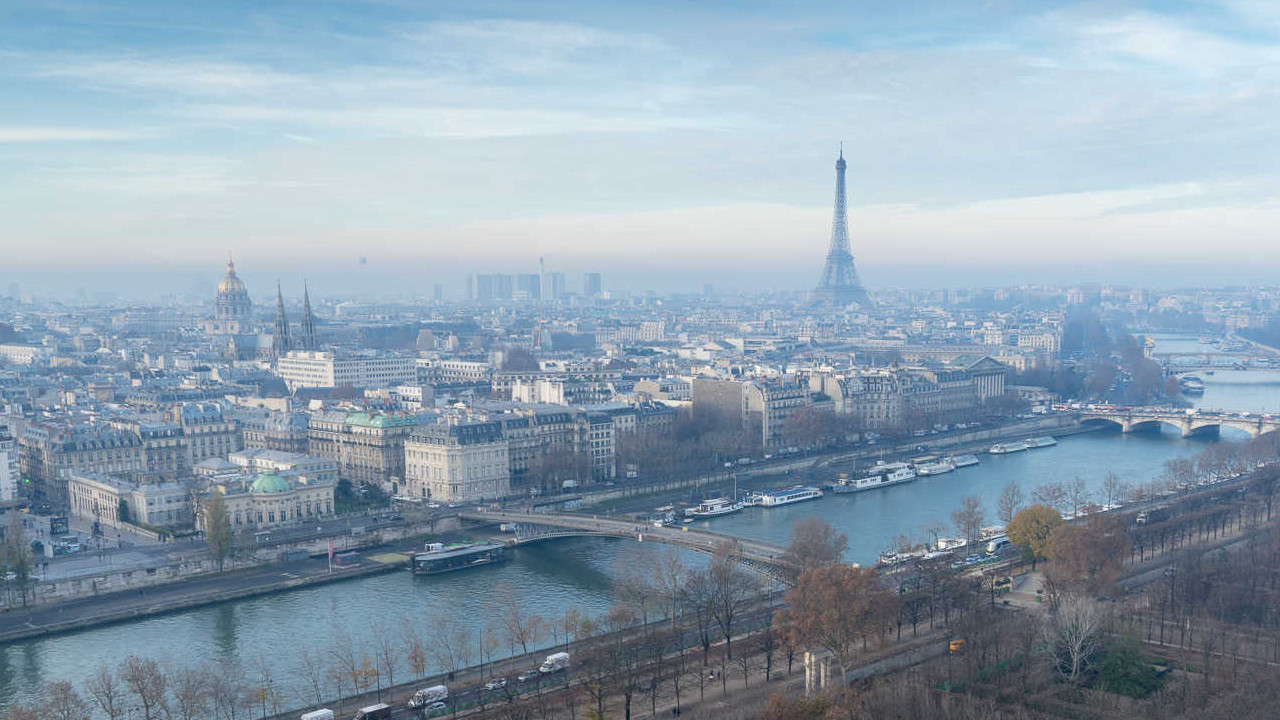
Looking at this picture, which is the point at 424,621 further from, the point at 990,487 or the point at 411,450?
the point at 990,487

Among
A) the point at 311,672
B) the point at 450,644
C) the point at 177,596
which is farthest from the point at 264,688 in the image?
the point at 177,596

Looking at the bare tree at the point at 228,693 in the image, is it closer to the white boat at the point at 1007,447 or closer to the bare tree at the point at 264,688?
the bare tree at the point at 264,688

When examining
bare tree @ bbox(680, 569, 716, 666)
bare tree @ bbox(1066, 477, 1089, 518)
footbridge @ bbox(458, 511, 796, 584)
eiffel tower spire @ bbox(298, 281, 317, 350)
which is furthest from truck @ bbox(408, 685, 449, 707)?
eiffel tower spire @ bbox(298, 281, 317, 350)

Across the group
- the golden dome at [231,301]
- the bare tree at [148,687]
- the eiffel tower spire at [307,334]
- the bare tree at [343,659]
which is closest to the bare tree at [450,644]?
the bare tree at [343,659]

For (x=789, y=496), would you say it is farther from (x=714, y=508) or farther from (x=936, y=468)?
(x=936, y=468)

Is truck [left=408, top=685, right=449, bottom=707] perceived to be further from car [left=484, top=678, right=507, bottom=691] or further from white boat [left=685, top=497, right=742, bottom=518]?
white boat [left=685, top=497, right=742, bottom=518]

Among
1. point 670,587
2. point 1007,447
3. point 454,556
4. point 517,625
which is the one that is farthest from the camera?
point 1007,447

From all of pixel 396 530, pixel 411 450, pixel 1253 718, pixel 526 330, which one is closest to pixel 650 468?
pixel 411 450
